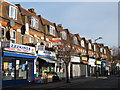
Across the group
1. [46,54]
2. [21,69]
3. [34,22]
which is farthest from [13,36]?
[34,22]

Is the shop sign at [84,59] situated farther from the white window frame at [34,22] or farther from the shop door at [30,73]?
the shop door at [30,73]

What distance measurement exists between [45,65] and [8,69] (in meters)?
7.88

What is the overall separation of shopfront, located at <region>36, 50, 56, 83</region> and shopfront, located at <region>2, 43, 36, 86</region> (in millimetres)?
1417

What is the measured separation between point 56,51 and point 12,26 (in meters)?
9.03

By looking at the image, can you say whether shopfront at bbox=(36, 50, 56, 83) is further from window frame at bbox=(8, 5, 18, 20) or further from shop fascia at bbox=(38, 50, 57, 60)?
window frame at bbox=(8, 5, 18, 20)

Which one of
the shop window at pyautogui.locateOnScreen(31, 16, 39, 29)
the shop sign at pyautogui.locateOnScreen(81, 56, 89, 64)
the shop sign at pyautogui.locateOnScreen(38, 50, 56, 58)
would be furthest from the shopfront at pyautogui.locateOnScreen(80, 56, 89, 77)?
the shop window at pyautogui.locateOnScreen(31, 16, 39, 29)

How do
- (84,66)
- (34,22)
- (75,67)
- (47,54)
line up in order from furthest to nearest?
(84,66) → (75,67) → (34,22) → (47,54)

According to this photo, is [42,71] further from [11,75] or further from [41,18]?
[41,18]

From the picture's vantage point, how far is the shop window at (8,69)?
2025 cm

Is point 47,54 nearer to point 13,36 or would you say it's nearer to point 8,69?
point 13,36

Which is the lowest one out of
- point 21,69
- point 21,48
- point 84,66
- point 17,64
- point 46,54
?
point 84,66

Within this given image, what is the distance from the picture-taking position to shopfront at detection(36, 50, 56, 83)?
84.8ft

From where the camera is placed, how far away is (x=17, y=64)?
22469mm

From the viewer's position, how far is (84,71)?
4369cm
